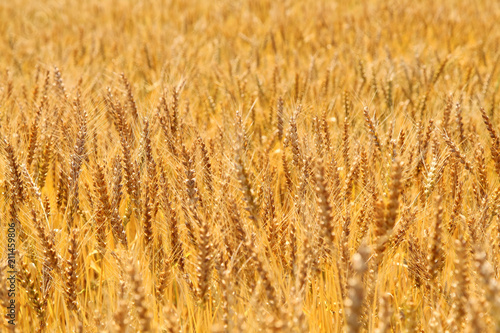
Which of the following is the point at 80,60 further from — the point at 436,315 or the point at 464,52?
the point at 436,315

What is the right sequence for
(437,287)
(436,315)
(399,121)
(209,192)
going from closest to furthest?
(436,315) < (437,287) < (209,192) < (399,121)

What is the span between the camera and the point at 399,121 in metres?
2.17

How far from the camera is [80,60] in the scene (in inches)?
148

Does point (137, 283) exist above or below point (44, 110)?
below

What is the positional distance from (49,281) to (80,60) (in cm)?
288

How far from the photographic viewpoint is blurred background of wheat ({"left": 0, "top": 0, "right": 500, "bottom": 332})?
39.8 inches

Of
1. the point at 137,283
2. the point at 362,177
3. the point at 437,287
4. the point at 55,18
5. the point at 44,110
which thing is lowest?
the point at 437,287

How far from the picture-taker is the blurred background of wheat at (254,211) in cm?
101

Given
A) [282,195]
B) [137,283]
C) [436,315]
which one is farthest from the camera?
[282,195]

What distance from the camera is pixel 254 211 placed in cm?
114

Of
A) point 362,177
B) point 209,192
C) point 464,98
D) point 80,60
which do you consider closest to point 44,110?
point 209,192

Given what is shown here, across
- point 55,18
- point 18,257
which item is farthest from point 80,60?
point 18,257

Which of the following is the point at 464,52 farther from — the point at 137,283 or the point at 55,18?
the point at 55,18

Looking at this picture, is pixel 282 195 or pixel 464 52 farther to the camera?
pixel 464 52
